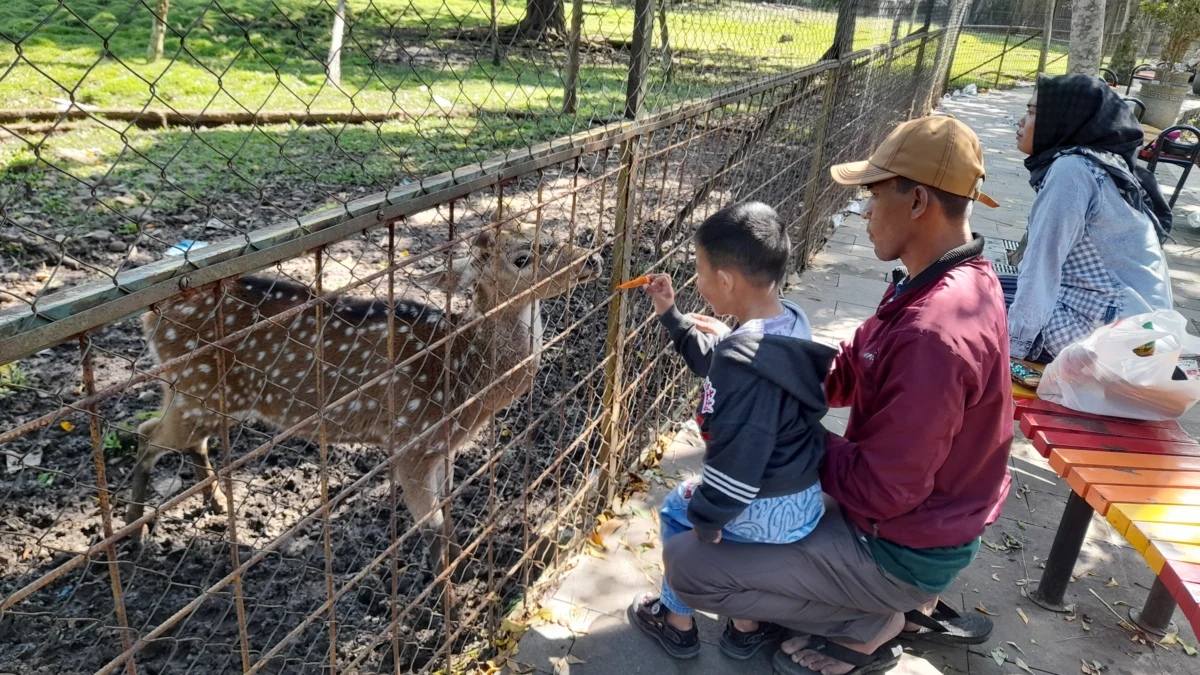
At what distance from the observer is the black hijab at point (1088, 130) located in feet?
11.0

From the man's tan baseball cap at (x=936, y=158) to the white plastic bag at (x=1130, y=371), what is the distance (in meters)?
1.00

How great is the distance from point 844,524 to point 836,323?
3352 mm

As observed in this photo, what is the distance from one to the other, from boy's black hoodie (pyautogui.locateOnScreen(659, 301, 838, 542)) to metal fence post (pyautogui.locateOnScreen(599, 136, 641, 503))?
1.04 meters

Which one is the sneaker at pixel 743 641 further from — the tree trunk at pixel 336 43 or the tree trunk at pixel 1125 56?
the tree trunk at pixel 1125 56

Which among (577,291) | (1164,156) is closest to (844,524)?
(577,291)

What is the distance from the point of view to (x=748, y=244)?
2.31 meters

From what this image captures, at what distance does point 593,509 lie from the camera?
3.51 meters

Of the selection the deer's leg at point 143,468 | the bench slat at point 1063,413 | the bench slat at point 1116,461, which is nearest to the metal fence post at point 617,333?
the bench slat at point 1063,413

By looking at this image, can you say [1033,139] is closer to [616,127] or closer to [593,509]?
[616,127]

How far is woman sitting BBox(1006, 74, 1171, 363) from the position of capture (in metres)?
3.30

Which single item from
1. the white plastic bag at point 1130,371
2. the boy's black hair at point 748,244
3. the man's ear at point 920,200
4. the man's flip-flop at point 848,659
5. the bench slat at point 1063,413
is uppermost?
the man's ear at point 920,200

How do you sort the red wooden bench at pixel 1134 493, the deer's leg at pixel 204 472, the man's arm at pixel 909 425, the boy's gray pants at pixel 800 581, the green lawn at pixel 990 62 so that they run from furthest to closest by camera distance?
the green lawn at pixel 990 62 < the deer's leg at pixel 204 472 < the boy's gray pants at pixel 800 581 < the red wooden bench at pixel 1134 493 < the man's arm at pixel 909 425

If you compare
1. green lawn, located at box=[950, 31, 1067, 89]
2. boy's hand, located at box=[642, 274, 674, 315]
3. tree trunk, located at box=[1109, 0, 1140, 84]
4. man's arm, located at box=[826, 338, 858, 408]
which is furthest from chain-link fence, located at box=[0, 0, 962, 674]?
green lawn, located at box=[950, 31, 1067, 89]

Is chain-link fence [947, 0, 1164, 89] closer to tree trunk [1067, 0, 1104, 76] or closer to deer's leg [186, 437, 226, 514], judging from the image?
tree trunk [1067, 0, 1104, 76]
